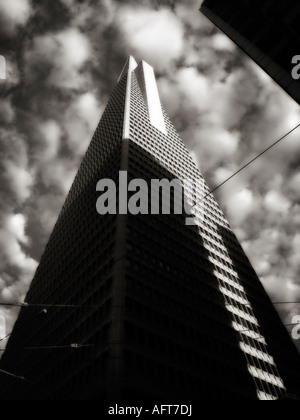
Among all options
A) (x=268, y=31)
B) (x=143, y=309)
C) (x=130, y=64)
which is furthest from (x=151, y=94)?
(x=268, y=31)

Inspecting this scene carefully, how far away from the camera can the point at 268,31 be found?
19.8 m

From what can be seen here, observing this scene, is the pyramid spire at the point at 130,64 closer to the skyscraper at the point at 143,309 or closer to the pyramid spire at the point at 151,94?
the pyramid spire at the point at 151,94

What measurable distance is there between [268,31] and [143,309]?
29.9 m

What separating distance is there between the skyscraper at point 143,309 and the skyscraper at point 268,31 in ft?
79.2

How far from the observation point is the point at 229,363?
4216cm

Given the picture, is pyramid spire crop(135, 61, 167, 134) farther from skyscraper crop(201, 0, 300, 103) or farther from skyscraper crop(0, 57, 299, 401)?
skyscraper crop(201, 0, 300, 103)

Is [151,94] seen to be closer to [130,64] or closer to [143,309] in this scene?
[130,64]

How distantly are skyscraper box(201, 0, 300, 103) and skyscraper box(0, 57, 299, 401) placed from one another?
79.2 ft

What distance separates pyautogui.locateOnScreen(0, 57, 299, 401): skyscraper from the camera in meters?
32.4

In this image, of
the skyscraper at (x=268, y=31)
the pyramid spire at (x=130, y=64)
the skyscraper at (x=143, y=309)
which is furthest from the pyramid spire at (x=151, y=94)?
the skyscraper at (x=268, y=31)

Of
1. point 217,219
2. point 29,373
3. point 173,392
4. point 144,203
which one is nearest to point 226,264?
point 217,219

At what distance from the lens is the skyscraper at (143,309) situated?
106ft

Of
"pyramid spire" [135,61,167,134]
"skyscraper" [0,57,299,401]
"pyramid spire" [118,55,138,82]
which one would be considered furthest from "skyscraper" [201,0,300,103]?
"pyramid spire" [118,55,138,82]
